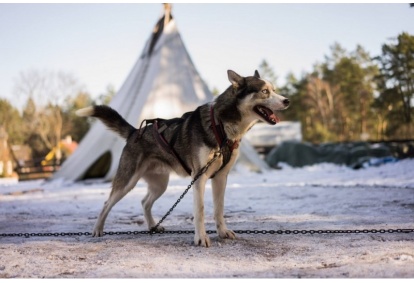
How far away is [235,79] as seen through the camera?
4.17 m

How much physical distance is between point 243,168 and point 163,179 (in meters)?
9.98

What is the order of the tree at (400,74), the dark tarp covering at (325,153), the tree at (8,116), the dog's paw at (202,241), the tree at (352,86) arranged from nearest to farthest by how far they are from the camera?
the dog's paw at (202,241) < the tree at (400,74) < the tree at (8,116) < the dark tarp covering at (325,153) < the tree at (352,86)

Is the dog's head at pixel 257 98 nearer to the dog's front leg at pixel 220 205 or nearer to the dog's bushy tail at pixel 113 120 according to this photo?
the dog's front leg at pixel 220 205

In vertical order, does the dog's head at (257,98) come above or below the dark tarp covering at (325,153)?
above

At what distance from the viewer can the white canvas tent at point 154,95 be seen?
1411 cm

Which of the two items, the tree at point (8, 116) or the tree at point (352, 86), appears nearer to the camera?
the tree at point (8, 116)

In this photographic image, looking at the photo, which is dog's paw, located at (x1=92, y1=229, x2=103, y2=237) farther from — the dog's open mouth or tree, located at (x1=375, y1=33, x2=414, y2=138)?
tree, located at (x1=375, y1=33, x2=414, y2=138)

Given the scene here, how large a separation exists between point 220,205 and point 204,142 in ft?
2.12

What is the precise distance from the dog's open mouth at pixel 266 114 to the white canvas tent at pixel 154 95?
9.87 meters

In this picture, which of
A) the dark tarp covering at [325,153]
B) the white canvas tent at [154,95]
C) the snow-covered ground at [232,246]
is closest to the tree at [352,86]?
the dark tarp covering at [325,153]

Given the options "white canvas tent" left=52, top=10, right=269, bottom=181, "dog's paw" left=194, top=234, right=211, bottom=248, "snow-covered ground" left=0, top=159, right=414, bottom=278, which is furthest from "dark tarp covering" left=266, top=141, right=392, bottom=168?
"dog's paw" left=194, top=234, right=211, bottom=248

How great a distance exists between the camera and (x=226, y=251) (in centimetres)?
370

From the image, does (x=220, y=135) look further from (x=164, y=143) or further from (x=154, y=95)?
(x=154, y=95)

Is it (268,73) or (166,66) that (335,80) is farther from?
(166,66)
